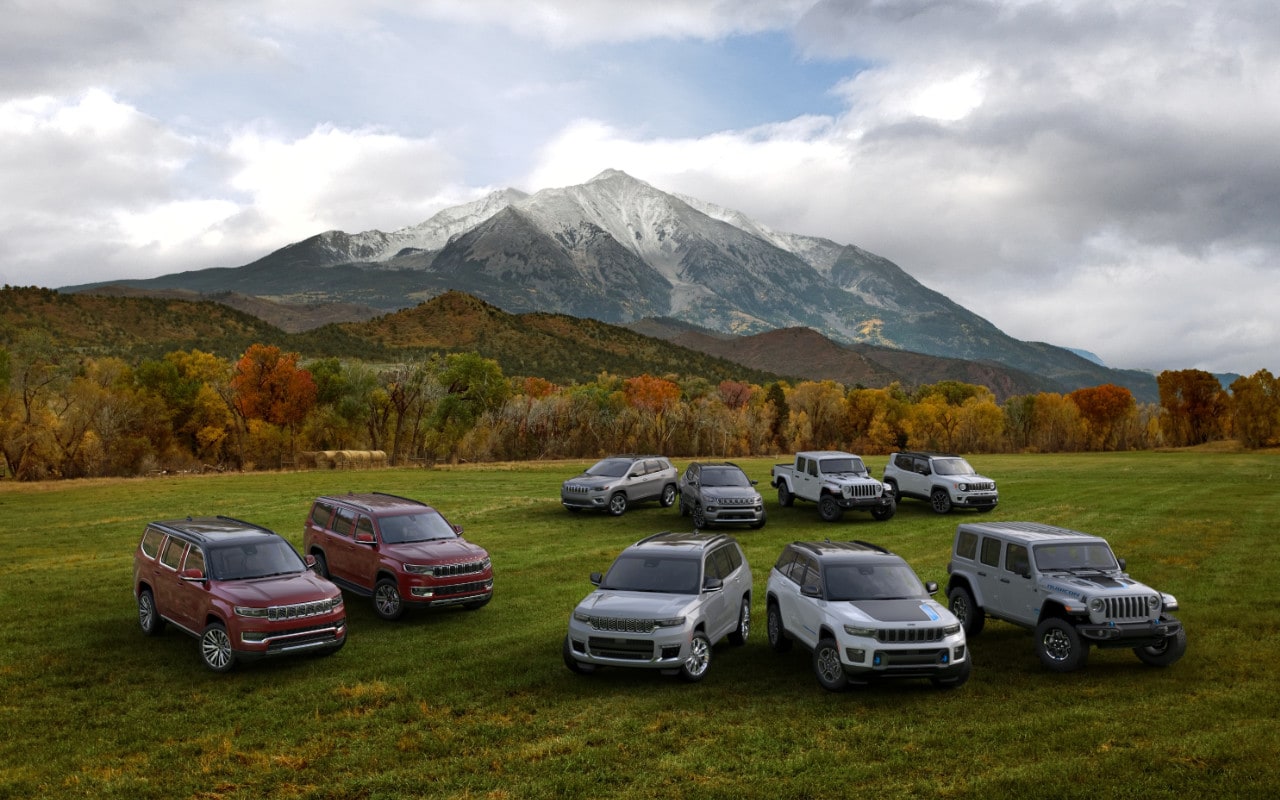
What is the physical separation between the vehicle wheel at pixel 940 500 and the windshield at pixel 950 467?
0.73m

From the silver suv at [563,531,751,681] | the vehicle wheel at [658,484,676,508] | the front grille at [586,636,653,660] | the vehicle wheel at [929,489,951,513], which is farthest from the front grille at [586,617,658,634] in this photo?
the vehicle wheel at [929,489,951,513]

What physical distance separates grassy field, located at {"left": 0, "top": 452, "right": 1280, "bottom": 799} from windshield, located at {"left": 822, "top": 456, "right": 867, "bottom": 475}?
931 centimetres

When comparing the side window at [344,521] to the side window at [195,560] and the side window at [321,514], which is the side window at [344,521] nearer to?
the side window at [321,514]

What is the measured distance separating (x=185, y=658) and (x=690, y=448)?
2823 inches

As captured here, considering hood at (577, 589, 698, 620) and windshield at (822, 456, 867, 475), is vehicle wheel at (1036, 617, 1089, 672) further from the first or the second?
windshield at (822, 456, 867, 475)

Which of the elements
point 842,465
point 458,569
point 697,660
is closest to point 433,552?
point 458,569

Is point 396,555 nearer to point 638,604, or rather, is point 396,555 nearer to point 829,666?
point 638,604

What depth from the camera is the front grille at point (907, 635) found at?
10883mm

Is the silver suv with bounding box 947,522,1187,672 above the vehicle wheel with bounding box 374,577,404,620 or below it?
above

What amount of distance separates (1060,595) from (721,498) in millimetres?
14107

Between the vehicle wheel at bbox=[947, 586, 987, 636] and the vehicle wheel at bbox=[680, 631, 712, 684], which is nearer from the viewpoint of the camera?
the vehicle wheel at bbox=[680, 631, 712, 684]

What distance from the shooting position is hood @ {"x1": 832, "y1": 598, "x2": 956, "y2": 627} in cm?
1107

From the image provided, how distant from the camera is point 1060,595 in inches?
481

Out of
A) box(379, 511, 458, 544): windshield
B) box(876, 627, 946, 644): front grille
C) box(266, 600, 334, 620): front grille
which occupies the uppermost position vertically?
box(379, 511, 458, 544): windshield
